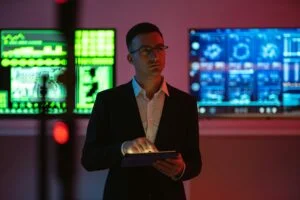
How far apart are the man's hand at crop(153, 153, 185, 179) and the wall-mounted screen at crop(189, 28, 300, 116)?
7.32 ft

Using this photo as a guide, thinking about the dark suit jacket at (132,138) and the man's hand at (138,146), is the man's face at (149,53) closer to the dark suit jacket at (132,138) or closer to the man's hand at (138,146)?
the dark suit jacket at (132,138)

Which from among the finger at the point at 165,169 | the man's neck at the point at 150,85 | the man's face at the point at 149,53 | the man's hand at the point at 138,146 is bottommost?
the finger at the point at 165,169

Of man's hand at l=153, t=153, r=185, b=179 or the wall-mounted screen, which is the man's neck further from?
the wall-mounted screen

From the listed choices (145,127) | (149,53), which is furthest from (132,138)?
(149,53)

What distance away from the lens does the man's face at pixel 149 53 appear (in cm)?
210

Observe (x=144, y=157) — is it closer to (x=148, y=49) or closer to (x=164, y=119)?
(x=164, y=119)

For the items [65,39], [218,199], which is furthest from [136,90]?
[218,199]

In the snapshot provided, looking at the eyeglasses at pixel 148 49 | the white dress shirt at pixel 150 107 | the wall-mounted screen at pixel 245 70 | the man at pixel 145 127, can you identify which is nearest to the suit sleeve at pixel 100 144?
the man at pixel 145 127

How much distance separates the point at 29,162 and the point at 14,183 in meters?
0.22

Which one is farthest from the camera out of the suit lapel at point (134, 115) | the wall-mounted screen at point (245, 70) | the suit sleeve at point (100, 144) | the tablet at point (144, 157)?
the wall-mounted screen at point (245, 70)

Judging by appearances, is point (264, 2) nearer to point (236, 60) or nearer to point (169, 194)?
point (236, 60)

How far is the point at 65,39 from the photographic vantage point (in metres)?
1.08

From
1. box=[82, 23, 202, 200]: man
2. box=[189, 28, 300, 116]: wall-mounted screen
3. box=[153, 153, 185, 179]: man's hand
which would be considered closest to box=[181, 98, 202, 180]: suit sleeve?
box=[82, 23, 202, 200]: man

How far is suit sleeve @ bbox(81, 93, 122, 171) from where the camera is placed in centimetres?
201
